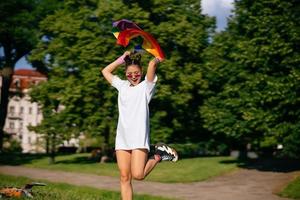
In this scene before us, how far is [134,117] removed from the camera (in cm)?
685

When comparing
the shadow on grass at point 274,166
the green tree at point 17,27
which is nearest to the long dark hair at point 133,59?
the shadow on grass at point 274,166

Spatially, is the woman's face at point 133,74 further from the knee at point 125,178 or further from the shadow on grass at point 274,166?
the shadow on grass at point 274,166

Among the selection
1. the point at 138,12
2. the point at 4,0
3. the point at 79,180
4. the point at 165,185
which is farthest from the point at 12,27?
the point at 165,185

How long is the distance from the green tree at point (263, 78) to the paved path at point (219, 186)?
1884 millimetres

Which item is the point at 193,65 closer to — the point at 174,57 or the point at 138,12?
the point at 174,57

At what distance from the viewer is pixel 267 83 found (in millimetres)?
24578

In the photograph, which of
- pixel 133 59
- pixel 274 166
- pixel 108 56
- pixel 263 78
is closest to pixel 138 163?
pixel 133 59

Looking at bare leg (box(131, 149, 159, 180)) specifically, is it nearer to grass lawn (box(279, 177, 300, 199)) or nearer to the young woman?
the young woman

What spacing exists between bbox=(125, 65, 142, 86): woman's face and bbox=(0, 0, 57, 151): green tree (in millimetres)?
32624

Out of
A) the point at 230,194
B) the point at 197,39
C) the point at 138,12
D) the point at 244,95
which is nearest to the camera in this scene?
the point at 230,194

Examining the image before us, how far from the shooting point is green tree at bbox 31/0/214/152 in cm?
3119

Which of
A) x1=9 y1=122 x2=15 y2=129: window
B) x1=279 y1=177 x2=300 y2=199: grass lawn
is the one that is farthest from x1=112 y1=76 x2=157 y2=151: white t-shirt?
x1=9 y1=122 x2=15 y2=129: window

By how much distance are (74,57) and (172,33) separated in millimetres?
6778

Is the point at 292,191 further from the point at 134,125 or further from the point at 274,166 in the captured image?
the point at 134,125
